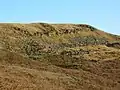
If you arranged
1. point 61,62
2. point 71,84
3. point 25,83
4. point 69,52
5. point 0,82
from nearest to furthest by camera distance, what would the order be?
point 0,82, point 25,83, point 71,84, point 61,62, point 69,52

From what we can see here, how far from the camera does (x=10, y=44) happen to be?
54312 millimetres

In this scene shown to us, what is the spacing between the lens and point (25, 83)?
2602cm

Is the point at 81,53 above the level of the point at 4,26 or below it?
below

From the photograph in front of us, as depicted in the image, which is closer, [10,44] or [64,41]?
[10,44]

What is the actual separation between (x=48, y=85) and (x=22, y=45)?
1186 inches

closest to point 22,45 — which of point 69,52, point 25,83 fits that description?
point 69,52

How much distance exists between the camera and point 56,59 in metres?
48.7

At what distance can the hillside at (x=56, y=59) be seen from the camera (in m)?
29.1

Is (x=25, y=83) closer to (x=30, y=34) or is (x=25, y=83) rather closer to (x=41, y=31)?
(x=30, y=34)

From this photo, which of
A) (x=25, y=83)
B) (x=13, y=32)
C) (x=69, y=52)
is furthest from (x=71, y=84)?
(x=13, y=32)

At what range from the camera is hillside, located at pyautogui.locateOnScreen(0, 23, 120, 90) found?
95.6ft

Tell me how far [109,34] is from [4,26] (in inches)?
1613

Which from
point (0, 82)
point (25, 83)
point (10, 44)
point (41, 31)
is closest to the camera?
point (0, 82)

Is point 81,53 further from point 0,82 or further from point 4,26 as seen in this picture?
point 0,82
